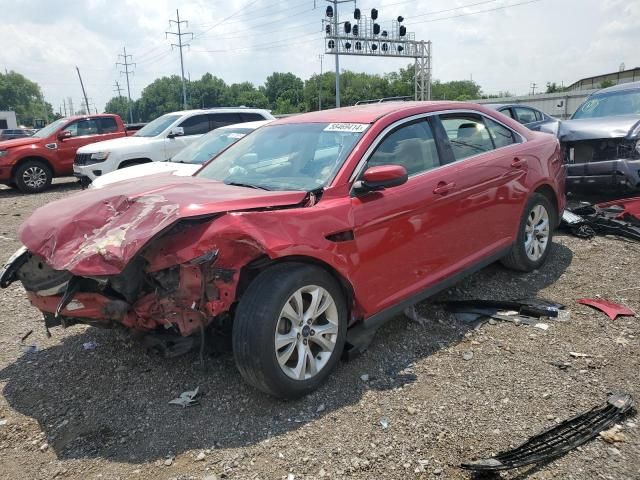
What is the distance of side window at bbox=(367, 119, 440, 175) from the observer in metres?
3.83

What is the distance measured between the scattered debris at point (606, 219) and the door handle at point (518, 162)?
5.47 feet

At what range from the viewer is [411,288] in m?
3.85

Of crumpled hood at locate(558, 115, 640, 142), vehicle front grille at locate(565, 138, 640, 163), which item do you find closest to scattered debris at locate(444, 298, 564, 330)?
vehicle front grille at locate(565, 138, 640, 163)

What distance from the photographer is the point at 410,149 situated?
13.3ft

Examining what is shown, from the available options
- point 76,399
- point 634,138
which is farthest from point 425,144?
point 634,138

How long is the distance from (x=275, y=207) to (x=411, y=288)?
4.15ft

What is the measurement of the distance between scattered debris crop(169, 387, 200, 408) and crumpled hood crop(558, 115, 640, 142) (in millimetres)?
6694

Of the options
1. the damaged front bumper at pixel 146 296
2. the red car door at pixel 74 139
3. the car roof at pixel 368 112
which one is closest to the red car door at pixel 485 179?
the car roof at pixel 368 112

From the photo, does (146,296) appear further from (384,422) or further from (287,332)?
(384,422)

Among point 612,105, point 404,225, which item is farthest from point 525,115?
point 404,225

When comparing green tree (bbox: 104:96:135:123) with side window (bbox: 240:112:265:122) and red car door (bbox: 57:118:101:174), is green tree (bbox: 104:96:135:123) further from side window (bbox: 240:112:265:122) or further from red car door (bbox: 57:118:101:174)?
side window (bbox: 240:112:265:122)

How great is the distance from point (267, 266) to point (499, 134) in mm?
2912

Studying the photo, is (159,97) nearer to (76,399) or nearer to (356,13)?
(356,13)

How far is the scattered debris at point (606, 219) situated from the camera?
6.45 metres
